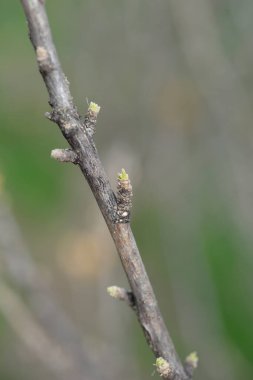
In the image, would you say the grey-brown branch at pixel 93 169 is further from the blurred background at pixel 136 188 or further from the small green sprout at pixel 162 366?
the blurred background at pixel 136 188

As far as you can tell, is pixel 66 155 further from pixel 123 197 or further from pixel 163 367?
pixel 163 367

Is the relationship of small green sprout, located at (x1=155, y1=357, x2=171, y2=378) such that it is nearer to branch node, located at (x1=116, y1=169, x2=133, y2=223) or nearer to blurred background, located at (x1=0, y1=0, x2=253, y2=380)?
branch node, located at (x1=116, y1=169, x2=133, y2=223)

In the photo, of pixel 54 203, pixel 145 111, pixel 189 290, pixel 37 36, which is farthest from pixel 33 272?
pixel 145 111

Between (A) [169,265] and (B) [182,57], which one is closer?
(A) [169,265]

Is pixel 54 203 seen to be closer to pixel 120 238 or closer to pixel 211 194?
pixel 211 194

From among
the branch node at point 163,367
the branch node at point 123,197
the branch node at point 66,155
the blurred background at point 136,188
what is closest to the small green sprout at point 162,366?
the branch node at point 163,367

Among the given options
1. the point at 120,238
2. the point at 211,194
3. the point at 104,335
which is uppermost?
the point at 211,194

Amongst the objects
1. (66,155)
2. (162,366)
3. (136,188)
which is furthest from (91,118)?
(136,188)

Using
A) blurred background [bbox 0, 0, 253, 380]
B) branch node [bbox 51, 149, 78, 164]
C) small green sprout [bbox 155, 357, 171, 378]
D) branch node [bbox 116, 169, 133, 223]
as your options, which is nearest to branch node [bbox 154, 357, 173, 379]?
small green sprout [bbox 155, 357, 171, 378]
